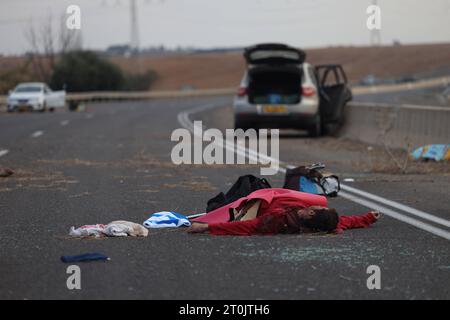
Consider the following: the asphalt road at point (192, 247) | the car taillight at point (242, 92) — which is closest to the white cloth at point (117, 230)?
the asphalt road at point (192, 247)

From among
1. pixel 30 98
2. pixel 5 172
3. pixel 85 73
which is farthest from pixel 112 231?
pixel 85 73

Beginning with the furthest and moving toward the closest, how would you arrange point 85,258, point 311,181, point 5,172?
Answer: point 5,172 < point 311,181 < point 85,258

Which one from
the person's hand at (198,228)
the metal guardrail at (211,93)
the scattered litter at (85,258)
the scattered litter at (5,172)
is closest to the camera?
the scattered litter at (85,258)

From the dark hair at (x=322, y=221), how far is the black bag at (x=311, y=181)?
7.28 ft

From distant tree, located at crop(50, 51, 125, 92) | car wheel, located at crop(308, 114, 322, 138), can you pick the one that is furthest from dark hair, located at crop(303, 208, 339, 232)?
distant tree, located at crop(50, 51, 125, 92)

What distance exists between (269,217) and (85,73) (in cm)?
7559

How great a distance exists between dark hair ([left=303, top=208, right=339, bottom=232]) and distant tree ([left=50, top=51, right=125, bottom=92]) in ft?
233

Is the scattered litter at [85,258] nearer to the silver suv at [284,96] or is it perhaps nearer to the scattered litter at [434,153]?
the scattered litter at [434,153]

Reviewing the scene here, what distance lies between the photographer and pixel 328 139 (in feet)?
80.6

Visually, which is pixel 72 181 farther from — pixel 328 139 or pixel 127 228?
pixel 328 139

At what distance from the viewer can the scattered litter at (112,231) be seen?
28.9 feet

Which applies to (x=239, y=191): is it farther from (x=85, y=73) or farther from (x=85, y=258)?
(x=85, y=73)

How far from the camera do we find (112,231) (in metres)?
8.81

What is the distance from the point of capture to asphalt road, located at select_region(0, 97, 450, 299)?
260 inches
